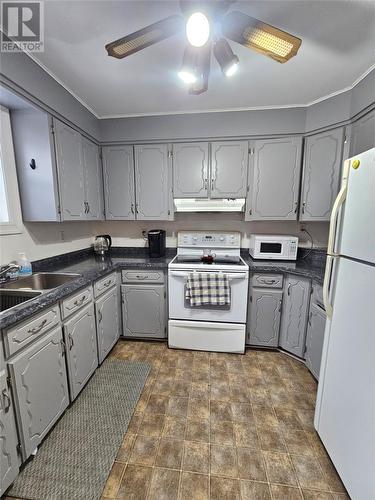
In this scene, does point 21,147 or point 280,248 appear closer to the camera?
point 21,147

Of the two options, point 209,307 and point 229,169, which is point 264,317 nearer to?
point 209,307

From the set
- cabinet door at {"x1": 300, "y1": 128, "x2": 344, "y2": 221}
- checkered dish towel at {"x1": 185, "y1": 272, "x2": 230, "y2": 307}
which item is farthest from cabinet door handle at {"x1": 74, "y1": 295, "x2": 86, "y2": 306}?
cabinet door at {"x1": 300, "y1": 128, "x2": 344, "y2": 221}

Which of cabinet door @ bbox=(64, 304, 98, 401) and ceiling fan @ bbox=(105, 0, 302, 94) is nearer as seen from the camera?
ceiling fan @ bbox=(105, 0, 302, 94)

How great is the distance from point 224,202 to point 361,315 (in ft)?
5.59

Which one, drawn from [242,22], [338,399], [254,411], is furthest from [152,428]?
[242,22]

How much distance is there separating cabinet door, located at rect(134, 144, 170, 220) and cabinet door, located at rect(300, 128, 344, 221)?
1.46 metres

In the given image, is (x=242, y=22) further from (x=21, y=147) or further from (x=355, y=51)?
(x=21, y=147)

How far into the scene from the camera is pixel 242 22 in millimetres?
947

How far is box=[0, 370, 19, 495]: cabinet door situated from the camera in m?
1.03

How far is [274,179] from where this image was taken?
229cm

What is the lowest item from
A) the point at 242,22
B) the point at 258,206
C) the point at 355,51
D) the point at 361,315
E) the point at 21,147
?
the point at 361,315

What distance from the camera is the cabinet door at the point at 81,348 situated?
1524mm

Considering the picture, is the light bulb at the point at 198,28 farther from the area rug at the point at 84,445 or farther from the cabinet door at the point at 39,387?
the area rug at the point at 84,445

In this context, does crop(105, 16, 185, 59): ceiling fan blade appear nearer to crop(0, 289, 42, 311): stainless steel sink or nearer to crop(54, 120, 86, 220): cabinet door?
crop(54, 120, 86, 220): cabinet door
